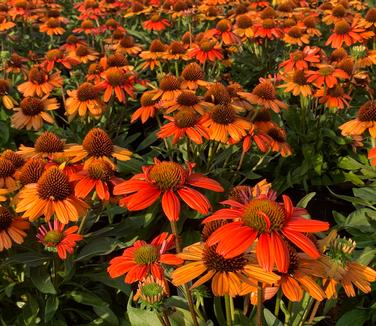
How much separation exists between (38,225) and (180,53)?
2.36 metres

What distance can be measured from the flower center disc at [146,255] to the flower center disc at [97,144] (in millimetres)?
864

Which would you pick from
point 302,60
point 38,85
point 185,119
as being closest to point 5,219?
point 185,119

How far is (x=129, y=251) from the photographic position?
174cm

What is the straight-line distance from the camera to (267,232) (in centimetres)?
129

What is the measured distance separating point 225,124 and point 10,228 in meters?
1.24

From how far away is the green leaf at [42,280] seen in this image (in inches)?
83.7

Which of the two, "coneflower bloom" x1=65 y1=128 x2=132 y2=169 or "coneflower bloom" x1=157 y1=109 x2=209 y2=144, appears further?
"coneflower bloom" x1=157 y1=109 x2=209 y2=144

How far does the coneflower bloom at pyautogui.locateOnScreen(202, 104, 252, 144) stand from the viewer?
2.53 m

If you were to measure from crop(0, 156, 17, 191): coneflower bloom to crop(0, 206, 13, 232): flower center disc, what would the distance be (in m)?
0.17

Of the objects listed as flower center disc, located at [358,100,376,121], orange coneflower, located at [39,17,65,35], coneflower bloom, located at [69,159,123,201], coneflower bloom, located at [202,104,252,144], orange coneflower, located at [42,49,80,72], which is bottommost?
orange coneflower, located at [39,17,65,35]

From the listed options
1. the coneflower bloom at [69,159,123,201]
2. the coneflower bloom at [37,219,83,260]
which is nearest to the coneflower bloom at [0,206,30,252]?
the coneflower bloom at [37,219,83,260]

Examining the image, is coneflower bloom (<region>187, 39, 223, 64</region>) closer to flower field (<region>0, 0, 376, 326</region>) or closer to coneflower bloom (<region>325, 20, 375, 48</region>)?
flower field (<region>0, 0, 376, 326</region>)

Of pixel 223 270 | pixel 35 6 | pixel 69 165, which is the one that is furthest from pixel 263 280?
pixel 35 6

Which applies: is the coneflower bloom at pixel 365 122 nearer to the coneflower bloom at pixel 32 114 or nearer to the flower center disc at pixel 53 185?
the flower center disc at pixel 53 185
